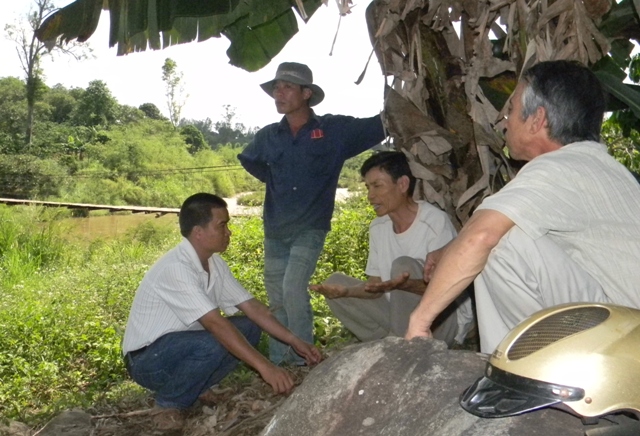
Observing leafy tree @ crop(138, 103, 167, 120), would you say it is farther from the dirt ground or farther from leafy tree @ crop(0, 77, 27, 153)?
the dirt ground

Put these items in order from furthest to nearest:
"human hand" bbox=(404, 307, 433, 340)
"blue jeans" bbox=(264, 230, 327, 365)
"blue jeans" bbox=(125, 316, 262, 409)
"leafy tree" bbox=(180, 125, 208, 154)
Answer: "leafy tree" bbox=(180, 125, 208, 154) < "blue jeans" bbox=(264, 230, 327, 365) < "blue jeans" bbox=(125, 316, 262, 409) < "human hand" bbox=(404, 307, 433, 340)

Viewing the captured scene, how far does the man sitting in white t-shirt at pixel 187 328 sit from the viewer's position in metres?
4.05

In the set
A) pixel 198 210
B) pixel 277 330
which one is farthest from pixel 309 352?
pixel 198 210

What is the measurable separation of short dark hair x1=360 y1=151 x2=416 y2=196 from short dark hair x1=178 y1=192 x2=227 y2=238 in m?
0.84

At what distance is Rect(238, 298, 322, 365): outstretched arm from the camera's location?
405cm

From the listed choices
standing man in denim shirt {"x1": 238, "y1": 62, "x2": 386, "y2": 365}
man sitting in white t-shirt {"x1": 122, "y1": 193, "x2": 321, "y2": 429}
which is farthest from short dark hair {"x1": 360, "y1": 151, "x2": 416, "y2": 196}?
man sitting in white t-shirt {"x1": 122, "y1": 193, "x2": 321, "y2": 429}

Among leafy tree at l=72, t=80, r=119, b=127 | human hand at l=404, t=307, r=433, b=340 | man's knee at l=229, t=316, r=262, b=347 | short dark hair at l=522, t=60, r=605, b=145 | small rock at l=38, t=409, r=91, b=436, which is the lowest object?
small rock at l=38, t=409, r=91, b=436

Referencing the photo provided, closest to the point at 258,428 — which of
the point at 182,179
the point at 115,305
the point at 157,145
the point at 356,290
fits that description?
the point at 356,290

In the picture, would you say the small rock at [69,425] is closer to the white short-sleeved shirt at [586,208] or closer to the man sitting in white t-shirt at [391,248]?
the man sitting in white t-shirt at [391,248]

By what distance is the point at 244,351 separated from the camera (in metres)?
3.87

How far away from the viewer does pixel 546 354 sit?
66.2 inches

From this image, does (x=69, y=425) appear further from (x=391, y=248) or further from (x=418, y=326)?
(x=418, y=326)

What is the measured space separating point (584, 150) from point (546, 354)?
3.40 feet

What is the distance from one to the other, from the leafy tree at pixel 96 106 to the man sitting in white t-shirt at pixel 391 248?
30.4 metres
